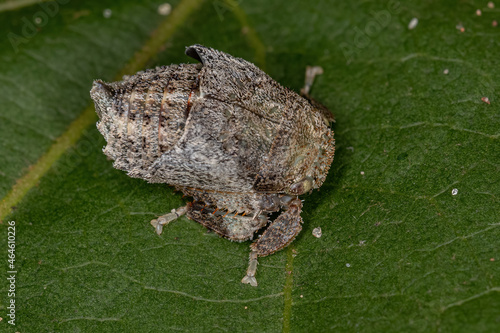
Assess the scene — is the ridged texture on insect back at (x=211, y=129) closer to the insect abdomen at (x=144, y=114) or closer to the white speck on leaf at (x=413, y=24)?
the insect abdomen at (x=144, y=114)

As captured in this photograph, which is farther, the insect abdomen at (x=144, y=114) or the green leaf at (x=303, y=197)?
the insect abdomen at (x=144, y=114)

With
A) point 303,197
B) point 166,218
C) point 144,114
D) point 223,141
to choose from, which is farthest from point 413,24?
point 166,218

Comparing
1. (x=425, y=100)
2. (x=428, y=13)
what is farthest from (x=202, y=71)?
(x=428, y=13)

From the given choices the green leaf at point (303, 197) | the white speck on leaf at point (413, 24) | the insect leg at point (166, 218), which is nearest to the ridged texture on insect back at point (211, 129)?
Result: the insect leg at point (166, 218)

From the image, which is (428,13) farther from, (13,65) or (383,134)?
(13,65)

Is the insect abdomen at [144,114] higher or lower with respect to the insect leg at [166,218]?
higher

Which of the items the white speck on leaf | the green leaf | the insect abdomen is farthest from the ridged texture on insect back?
the white speck on leaf
